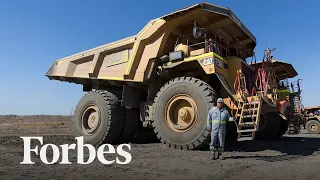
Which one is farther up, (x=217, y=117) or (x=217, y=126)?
(x=217, y=117)

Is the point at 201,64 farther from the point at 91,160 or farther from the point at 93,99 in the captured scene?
the point at 93,99

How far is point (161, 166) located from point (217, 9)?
4307mm

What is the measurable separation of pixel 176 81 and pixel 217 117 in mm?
1717

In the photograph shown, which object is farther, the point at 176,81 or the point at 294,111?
the point at 294,111

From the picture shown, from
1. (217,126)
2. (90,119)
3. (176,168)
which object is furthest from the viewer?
(90,119)

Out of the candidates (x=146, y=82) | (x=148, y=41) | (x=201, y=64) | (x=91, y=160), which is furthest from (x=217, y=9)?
(x=91, y=160)

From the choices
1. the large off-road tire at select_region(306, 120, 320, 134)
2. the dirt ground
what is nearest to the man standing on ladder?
the dirt ground

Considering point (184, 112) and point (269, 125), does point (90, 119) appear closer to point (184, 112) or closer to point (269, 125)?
point (184, 112)

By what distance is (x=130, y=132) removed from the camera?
949cm

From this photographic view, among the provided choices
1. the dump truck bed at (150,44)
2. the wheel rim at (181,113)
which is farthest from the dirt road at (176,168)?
the dump truck bed at (150,44)

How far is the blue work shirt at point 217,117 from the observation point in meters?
6.28

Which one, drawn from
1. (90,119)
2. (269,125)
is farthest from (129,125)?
(269,125)

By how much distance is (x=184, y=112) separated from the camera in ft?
23.9

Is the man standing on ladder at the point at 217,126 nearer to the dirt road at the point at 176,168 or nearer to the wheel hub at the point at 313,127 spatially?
the dirt road at the point at 176,168
